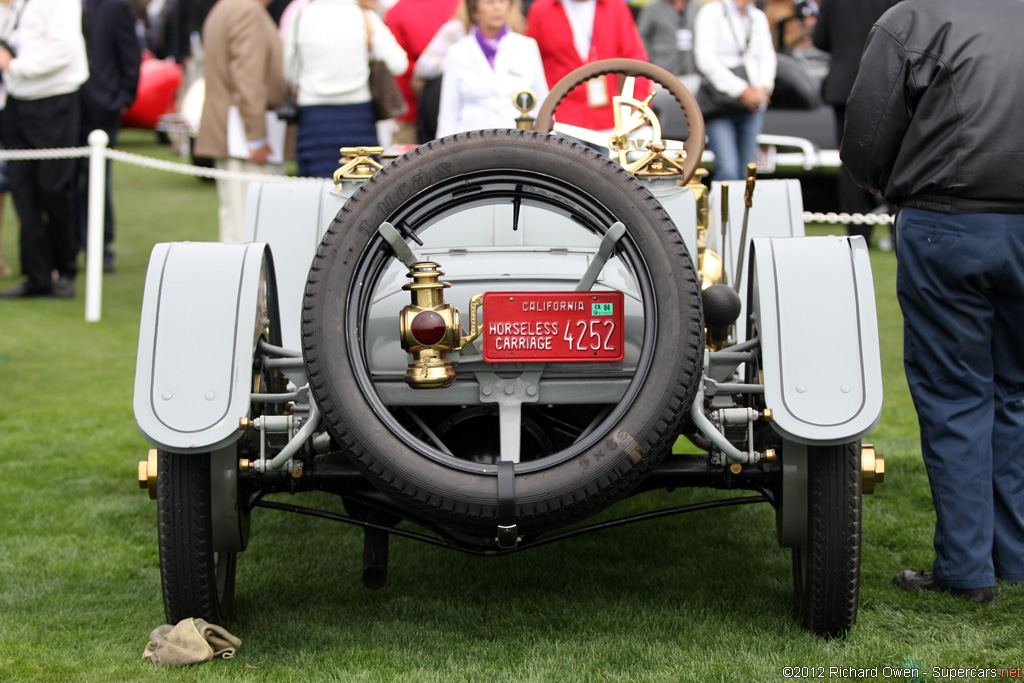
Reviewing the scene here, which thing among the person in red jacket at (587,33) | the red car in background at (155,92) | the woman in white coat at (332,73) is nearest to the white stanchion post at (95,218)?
the woman in white coat at (332,73)

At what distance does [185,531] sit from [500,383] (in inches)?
38.0

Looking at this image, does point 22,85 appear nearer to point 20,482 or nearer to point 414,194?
point 20,482

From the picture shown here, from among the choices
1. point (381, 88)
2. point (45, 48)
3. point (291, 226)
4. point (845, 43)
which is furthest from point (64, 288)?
point (845, 43)

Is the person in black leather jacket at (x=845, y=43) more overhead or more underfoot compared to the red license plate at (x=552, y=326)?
more overhead

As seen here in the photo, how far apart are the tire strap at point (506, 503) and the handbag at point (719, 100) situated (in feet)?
19.5

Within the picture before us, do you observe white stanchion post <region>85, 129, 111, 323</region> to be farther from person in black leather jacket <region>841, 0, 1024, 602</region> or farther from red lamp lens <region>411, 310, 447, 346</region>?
person in black leather jacket <region>841, 0, 1024, 602</region>

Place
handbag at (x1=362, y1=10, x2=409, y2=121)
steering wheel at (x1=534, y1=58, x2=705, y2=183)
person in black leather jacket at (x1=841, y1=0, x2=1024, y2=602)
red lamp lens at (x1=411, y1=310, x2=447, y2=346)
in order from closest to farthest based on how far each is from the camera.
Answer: red lamp lens at (x1=411, y1=310, x2=447, y2=346) → person in black leather jacket at (x1=841, y1=0, x2=1024, y2=602) → steering wheel at (x1=534, y1=58, x2=705, y2=183) → handbag at (x1=362, y1=10, x2=409, y2=121)

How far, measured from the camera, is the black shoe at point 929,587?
3594 mm

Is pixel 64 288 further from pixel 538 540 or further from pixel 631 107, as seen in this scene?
pixel 538 540

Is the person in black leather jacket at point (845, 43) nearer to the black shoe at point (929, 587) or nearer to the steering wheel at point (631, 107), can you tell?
the steering wheel at point (631, 107)

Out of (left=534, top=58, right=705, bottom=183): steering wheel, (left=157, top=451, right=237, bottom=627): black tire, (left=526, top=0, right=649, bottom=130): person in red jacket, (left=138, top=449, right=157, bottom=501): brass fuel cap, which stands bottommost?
(left=157, top=451, right=237, bottom=627): black tire

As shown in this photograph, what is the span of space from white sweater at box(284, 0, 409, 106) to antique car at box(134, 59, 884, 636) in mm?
4610

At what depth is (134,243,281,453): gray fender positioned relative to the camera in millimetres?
3070

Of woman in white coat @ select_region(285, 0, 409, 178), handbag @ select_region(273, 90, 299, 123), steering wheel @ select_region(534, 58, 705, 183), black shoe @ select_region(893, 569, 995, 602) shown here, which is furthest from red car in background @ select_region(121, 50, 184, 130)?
black shoe @ select_region(893, 569, 995, 602)
